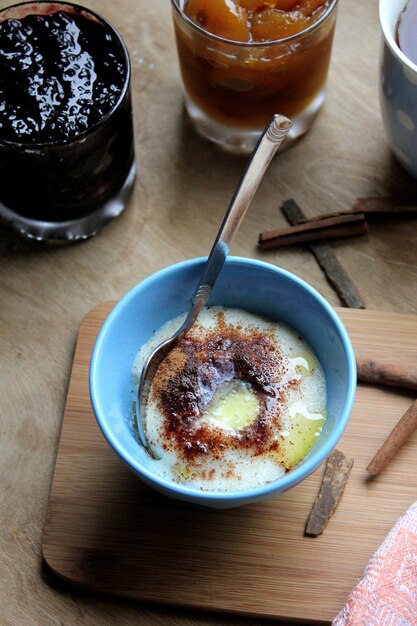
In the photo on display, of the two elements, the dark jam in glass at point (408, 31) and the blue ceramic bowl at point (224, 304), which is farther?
the dark jam in glass at point (408, 31)

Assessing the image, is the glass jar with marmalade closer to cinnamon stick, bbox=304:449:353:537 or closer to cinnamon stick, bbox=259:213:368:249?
cinnamon stick, bbox=259:213:368:249

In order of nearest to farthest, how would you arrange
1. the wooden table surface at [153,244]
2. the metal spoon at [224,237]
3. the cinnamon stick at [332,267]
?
the metal spoon at [224,237]
the wooden table surface at [153,244]
the cinnamon stick at [332,267]

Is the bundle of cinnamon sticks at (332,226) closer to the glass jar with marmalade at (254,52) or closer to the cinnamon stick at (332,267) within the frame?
the cinnamon stick at (332,267)

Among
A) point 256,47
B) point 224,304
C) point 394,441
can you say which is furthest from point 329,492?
point 256,47

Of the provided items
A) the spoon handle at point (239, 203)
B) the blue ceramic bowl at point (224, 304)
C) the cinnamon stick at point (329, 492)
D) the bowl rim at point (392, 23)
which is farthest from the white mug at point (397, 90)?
the cinnamon stick at point (329, 492)

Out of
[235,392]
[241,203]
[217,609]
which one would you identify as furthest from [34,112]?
[217,609]

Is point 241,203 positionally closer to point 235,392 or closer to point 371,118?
point 235,392

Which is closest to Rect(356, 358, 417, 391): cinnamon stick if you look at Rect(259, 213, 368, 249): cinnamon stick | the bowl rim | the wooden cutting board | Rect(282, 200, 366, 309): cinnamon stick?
the wooden cutting board
